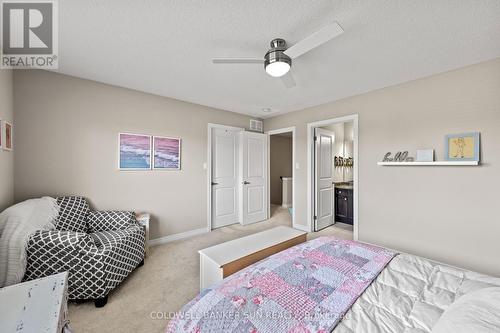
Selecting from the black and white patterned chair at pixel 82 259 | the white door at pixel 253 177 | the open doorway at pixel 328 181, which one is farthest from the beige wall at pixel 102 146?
the open doorway at pixel 328 181

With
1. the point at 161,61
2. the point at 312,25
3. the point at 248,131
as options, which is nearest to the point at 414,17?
the point at 312,25

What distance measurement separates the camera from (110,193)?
2848mm

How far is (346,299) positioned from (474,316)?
18.7 inches

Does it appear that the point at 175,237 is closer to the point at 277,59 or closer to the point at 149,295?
the point at 149,295

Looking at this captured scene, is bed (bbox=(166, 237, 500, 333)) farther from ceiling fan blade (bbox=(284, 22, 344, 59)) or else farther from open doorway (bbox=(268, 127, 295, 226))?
open doorway (bbox=(268, 127, 295, 226))

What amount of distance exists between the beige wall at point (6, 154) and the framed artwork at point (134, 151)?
1.03 m

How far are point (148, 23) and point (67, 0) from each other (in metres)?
0.50

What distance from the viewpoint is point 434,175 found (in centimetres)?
253

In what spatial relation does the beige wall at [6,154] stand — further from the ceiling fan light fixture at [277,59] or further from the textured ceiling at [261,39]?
the ceiling fan light fixture at [277,59]

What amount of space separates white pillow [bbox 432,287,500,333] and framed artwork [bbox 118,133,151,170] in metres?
3.43

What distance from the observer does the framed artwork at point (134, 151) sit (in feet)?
9.69

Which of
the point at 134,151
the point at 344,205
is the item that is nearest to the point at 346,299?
the point at 134,151

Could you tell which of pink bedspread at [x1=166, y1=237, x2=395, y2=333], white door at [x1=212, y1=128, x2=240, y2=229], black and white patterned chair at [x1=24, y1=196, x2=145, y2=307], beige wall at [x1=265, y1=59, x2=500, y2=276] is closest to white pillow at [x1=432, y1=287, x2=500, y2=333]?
pink bedspread at [x1=166, y1=237, x2=395, y2=333]

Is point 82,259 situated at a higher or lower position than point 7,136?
lower
